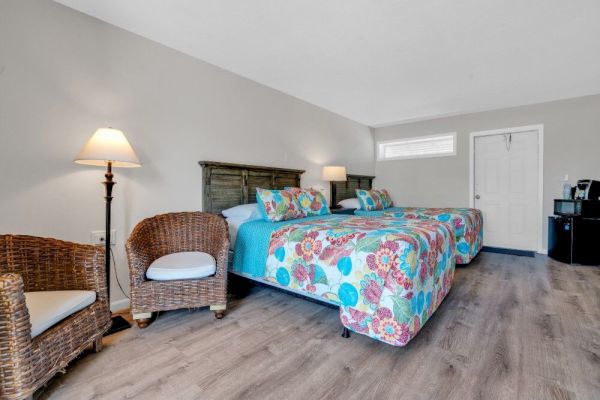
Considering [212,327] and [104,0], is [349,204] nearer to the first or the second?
[212,327]

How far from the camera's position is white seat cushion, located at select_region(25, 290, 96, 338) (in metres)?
1.28

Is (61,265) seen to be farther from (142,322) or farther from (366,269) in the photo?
(366,269)

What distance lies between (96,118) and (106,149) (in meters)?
0.56

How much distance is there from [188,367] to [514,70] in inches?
166

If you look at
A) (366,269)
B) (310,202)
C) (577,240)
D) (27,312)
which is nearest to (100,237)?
(27,312)

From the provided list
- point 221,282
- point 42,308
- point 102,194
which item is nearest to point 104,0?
point 102,194

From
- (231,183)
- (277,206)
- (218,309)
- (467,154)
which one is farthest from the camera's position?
(467,154)

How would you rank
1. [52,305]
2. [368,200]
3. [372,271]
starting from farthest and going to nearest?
[368,200] → [372,271] → [52,305]

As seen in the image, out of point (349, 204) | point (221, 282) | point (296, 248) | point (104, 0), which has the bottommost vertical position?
point (221, 282)

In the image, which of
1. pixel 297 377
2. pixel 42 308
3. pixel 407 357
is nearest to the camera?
pixel 42 308

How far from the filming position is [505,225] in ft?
15.1

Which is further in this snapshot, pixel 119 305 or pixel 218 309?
pixel 119 305

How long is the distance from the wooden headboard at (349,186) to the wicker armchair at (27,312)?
349 cm

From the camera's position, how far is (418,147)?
5406 millimetres
